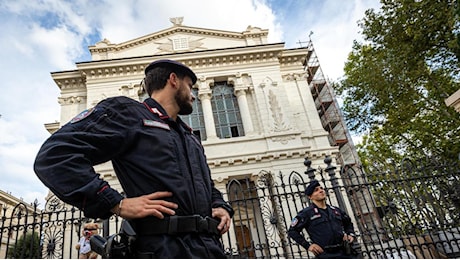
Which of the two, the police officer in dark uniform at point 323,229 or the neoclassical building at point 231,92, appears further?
the neoclassical building at point 231,92

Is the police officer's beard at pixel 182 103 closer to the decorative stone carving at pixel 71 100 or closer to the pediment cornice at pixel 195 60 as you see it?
the pediment cornice at pixel 195 60

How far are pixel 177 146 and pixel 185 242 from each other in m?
0.56

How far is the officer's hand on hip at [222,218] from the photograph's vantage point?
1.64 meters

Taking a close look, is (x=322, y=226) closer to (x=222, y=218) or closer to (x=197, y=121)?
(x=222, y=218)

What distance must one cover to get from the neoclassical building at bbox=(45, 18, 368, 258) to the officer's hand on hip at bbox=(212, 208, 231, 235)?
11242mm

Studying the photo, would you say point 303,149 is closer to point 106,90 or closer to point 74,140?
point 106,90

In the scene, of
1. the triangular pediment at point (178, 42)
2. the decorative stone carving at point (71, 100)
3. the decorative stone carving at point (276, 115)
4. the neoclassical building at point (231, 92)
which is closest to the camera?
the neoclassical building at point (231, 92)

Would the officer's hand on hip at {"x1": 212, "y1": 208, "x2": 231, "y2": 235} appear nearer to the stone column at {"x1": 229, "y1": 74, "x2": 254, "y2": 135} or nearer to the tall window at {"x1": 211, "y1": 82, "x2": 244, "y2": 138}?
the stone column at {"x1": 229, "y1": 74, "x2": 254, "y2": 135}

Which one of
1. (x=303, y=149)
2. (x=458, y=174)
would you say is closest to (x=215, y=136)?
(x=303, y=149)

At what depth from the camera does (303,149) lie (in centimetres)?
1334

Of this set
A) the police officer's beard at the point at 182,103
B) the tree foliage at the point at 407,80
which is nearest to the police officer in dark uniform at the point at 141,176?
the police officer's beard at the point at 182,103

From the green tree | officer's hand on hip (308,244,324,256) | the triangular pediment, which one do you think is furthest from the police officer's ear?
the triangular pediment

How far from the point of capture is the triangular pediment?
16.5 meters

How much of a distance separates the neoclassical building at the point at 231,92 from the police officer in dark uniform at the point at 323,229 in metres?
8.80
